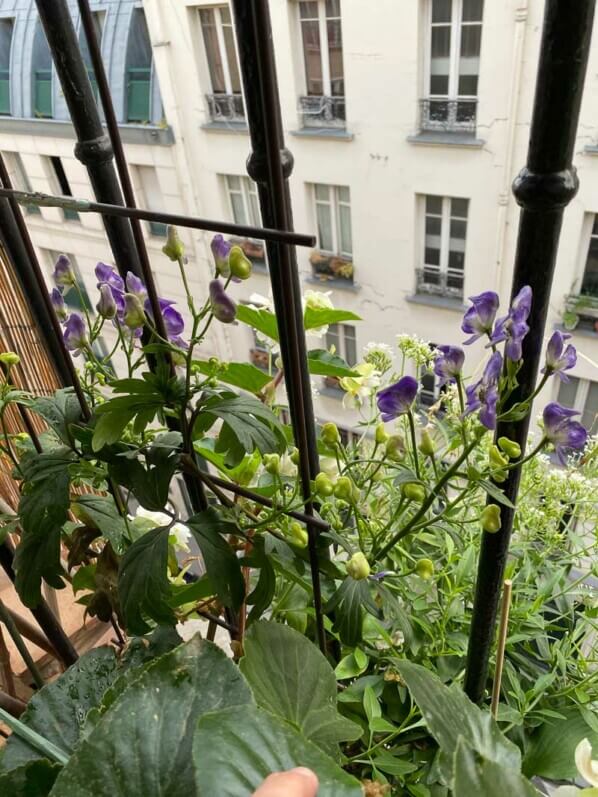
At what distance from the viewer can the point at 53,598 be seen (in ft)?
2.48

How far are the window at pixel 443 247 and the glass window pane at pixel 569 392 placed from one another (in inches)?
23.9

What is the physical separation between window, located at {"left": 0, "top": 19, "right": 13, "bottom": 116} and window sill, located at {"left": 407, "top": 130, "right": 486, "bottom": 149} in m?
1.70

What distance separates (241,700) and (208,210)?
2.92m

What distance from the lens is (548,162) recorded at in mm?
281

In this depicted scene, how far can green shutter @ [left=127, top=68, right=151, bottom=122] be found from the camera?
2.75m

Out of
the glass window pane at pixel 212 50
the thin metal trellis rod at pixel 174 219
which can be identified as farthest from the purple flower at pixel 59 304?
the glass window pane at pixel 212 50

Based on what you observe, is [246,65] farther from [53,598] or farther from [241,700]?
[53,598]

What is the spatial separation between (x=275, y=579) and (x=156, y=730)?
0.23 metres

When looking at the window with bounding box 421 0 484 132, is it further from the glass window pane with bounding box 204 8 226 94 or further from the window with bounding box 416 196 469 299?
the glass window pane with bounding box 204 8 226 94

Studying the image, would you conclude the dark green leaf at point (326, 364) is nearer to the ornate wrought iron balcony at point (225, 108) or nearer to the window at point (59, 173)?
the ornate wrought iron balcony at point (225, 108)

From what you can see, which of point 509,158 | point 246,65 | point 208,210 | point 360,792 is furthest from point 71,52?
point 208,210

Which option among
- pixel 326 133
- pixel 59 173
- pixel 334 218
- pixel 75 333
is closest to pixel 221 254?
pixel 75 333

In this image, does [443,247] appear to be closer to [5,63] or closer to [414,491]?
[5,63]

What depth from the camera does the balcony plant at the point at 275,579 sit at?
31 cm
